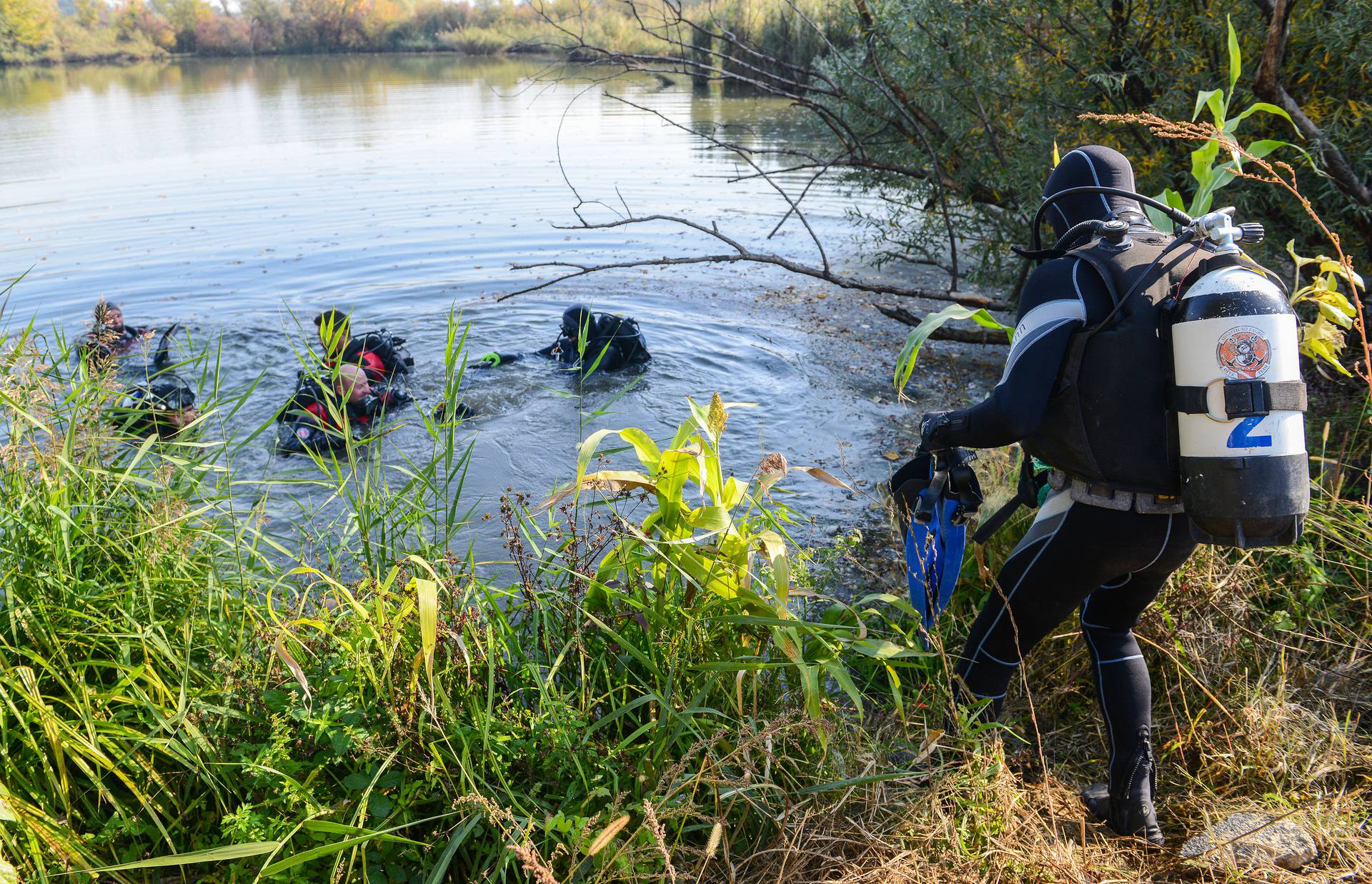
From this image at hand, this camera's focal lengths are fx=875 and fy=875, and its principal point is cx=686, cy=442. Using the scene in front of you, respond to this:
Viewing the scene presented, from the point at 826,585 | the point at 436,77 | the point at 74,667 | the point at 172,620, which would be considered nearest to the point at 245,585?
the point at 172,620

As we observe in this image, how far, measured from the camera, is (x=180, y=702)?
7.29ft

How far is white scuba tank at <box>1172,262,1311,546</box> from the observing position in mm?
2111

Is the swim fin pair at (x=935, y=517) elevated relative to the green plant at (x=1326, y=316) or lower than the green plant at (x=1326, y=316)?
lower

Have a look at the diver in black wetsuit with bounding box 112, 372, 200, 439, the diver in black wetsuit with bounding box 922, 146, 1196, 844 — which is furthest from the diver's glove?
the diver in black wetsuit with bounding box 112, 372, 200, 439

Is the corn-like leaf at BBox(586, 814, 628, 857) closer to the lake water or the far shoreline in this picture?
the lake water

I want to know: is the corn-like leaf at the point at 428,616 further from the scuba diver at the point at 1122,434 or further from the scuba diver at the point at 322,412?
the scuba diver at the point at 322,412

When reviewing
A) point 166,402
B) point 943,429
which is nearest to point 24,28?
point 166,402

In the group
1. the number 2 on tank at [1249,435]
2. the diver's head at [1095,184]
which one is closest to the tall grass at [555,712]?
the number 2 on tank at [1249,435]

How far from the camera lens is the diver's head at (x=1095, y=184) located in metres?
2.61

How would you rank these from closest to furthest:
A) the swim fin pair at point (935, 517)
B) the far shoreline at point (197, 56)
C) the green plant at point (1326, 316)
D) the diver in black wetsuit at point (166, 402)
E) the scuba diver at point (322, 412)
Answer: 1. the swim fin pair at point (935, 517)
2. the green plant at point (1326, 316)
3. the diver in black wetsuit at point (166, 402)
4. the scuba diver at point (322, 412)
5. the far shoreline at point (197, 56)

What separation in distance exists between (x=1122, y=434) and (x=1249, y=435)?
0.30 m

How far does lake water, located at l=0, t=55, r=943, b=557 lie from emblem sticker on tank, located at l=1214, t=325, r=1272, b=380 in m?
2.26

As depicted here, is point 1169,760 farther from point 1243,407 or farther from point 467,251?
point 467,251

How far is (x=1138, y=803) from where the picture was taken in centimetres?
254
